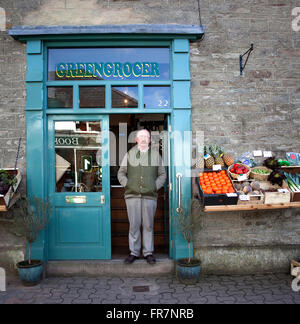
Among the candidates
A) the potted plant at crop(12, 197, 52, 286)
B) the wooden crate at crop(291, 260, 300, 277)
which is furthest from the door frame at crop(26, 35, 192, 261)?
the wooden crate at crop(291, 260, 300, 277)

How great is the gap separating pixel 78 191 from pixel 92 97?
1.58 metres

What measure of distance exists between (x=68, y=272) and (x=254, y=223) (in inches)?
122

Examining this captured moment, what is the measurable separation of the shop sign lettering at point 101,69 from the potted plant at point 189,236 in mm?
2314

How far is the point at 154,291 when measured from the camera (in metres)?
4.39

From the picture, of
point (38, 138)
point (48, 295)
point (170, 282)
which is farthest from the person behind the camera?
point (38, 138)

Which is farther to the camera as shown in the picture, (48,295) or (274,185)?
(274,185)

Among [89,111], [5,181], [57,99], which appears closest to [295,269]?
[89,111]

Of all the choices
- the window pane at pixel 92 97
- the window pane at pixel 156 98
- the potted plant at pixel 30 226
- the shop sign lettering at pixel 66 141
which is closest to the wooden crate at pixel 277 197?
the window pane at pixel 156 98

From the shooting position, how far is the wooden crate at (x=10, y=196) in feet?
14.2

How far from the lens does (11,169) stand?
15.8ft

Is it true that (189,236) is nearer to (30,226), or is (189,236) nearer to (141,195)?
(141,195)
